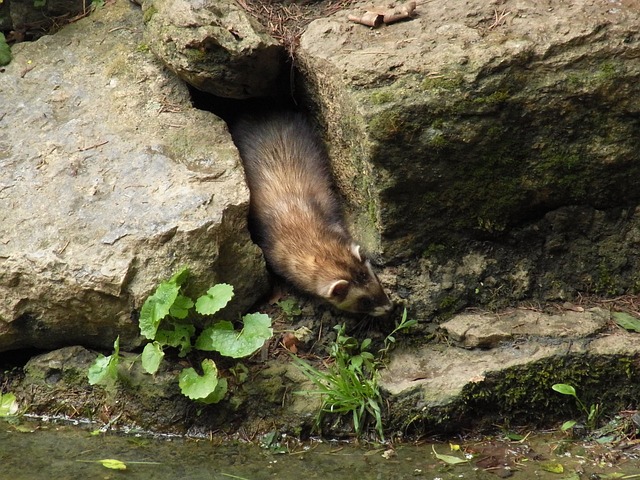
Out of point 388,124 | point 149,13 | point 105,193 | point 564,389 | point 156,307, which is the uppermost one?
point 149,13

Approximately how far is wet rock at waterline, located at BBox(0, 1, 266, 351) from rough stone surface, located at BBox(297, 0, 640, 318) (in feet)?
3.49

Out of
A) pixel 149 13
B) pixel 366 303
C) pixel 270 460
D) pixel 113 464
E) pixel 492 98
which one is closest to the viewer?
pixel 113 464

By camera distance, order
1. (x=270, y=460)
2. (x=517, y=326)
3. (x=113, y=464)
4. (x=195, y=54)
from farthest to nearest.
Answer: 1. (x=195, y=54)
2. (x=517, y=326)
3. (x=270, y=460)
4. (x=113, y=464)

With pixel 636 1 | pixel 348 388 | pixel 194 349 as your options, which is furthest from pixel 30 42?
pixel 636 1

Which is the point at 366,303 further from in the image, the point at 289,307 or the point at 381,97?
the point at 381,97

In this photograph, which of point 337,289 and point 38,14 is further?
point 38,14

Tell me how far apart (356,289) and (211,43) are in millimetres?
2076

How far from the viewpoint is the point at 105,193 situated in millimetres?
6461

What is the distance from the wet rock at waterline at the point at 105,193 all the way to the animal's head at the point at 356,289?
1.87ft

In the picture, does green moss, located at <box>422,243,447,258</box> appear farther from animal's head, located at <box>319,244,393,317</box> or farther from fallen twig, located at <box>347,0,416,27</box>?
fallen twig, located at <box>347,0,416,27</box>

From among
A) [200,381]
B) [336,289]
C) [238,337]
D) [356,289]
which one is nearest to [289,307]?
[336,289]

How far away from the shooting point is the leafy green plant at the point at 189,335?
19.3 ft

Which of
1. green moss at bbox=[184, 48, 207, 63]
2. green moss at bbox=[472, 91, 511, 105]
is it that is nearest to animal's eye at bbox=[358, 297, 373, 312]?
green moss at bbox=[472, 91, 511, 105]

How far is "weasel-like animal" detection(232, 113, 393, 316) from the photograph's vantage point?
664cm
